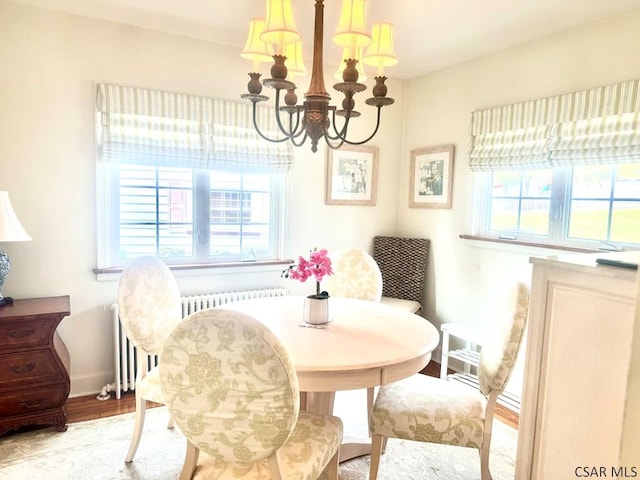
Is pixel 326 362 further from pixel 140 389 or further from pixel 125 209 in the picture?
pixel 125 209

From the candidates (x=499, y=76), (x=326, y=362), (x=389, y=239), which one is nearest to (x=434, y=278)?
(x=389, y=239)

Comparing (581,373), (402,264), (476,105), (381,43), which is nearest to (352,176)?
(402,264)

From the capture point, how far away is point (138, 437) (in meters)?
2.18

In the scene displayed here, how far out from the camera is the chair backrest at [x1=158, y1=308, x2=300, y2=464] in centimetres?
123

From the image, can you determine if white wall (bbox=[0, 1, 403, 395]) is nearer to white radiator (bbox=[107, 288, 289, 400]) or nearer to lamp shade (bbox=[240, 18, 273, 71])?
white radiator (bbox=[107, 288, 289, 400])

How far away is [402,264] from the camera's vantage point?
379 centimetres

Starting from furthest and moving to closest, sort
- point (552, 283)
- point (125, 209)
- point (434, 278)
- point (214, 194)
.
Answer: point (434, 278)
point (214, 194)
point (125, 209)
point (552, 283)

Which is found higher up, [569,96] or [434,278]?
[569,96]

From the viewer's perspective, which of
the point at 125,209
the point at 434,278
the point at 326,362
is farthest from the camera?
the point at 434,278

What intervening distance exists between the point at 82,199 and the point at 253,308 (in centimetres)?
141

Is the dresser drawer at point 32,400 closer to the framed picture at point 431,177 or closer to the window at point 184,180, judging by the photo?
the window at point 184,180

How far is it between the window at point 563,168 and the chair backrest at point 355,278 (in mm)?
1009

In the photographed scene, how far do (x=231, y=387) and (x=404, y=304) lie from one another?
2.52m

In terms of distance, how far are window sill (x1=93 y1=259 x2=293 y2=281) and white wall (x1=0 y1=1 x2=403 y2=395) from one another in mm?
49
